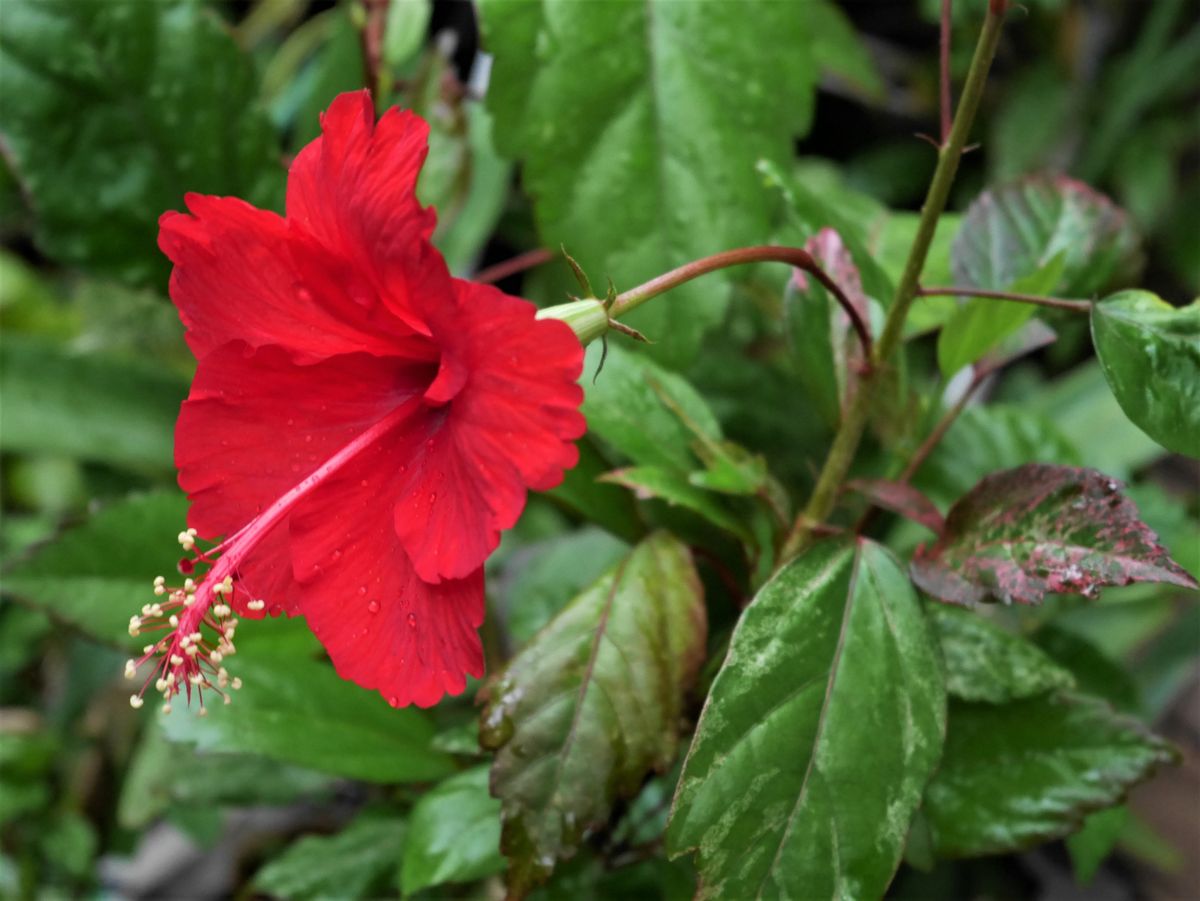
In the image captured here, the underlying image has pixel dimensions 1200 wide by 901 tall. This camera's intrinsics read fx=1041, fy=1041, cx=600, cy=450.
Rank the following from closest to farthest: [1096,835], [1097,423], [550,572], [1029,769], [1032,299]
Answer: [1032,299]
[1029,769]
[1096,835]
[550,572]
[1097,423]

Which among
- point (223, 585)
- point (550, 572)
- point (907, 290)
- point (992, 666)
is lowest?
point (550, 572)

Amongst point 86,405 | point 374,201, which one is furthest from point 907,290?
point 86,405

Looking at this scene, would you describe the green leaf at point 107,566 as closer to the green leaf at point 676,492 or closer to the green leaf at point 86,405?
the green leaf at point 86,405

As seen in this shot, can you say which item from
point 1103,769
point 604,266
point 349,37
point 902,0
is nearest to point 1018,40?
point 902,0

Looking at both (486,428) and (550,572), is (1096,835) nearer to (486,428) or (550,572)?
(550,572)

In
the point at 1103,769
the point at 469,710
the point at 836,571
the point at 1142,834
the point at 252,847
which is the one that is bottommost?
the point at 252,847

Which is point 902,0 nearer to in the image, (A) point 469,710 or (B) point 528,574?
(B) point 528,574
